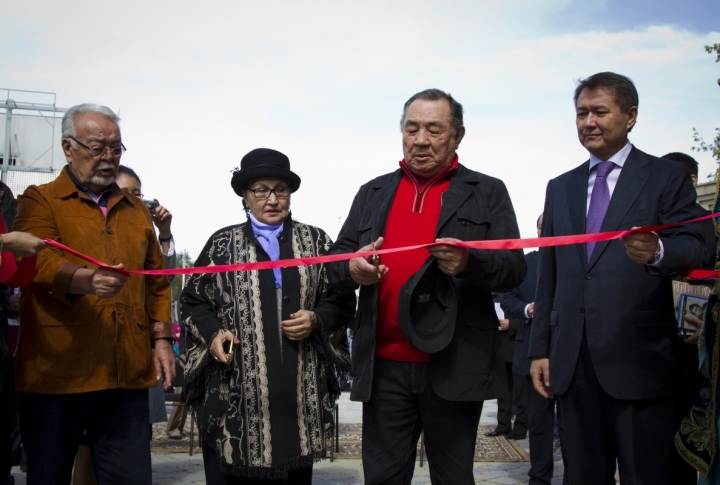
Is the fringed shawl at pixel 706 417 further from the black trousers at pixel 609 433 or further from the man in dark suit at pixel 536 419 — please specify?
the man in dark suit at pixel 536 419

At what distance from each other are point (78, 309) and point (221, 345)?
28.6 inches

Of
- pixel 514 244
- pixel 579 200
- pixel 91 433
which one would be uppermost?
pixel 579 200

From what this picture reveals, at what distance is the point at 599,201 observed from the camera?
11.6 feet

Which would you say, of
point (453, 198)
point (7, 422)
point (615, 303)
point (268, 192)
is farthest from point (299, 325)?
point (7, 422)

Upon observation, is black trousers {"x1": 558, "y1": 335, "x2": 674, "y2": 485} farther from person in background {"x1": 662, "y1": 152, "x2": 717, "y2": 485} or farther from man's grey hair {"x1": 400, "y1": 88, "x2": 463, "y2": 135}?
man's grey hair {"x1": 400, "y1": 88, "x2": 463, "y2": 135}

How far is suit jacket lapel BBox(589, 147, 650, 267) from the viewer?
3373 millimetres

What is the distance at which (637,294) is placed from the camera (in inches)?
130

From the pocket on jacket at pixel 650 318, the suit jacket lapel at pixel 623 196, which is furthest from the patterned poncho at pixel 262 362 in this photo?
the pocket on jacket at pixel 650 318

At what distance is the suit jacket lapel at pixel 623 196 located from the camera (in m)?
3.37

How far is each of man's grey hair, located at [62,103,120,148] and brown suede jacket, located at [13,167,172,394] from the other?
8.2 inches

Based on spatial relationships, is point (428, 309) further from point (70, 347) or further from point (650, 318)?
point (70, 347)

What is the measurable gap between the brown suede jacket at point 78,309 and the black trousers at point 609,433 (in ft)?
7.06

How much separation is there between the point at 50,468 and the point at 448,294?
209 centimetres

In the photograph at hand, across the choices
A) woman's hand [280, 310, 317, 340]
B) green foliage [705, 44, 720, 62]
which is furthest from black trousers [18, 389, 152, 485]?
green foliage [705, 44, 720, 62]
